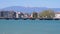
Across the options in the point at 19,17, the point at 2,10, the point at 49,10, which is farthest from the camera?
the point at 2,10

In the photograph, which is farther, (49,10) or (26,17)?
(49,10)

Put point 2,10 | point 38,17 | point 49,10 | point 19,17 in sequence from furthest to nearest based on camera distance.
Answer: point 2,10
point 49,10
point 19,17
point 38,17

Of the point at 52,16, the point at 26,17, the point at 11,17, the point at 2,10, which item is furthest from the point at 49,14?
the point at 2,10

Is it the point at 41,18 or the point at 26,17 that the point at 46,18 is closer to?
the point at 41,18

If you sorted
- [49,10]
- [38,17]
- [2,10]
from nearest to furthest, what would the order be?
1. [38,17]
2. [49,10]
3. [2,10]

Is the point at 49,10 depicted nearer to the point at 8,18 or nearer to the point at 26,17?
the point at 26,17

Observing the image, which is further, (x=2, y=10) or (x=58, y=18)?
(x=2, y=10)

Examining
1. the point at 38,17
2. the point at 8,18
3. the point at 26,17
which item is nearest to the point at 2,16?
the point at 8,18

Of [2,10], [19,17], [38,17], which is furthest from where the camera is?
[2,10]
